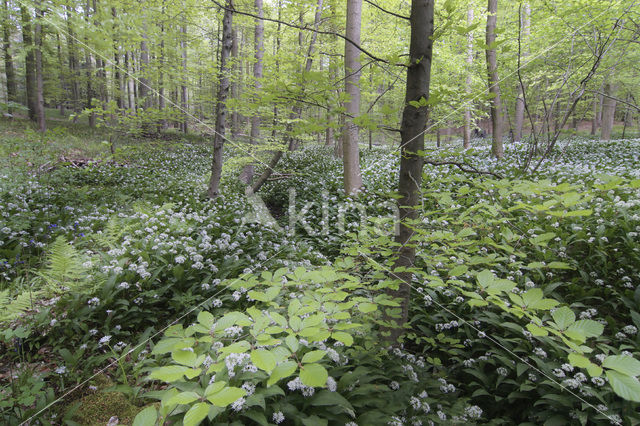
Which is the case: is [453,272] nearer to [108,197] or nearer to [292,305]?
[292,305]

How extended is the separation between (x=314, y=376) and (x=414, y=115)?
182 cm

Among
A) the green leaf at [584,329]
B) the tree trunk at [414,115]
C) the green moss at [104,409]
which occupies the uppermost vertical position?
the tree trunk at [414,115]

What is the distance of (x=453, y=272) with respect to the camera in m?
1.77

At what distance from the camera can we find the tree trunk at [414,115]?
204cm

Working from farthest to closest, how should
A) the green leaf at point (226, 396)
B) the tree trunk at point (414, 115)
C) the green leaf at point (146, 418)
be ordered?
the tree trunk at point (414, 115)
the green leaf at point (146, 418)
the green leaf at point (226, 396)

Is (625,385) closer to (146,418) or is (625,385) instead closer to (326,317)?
(326,317)

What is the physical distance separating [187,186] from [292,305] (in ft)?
26.1

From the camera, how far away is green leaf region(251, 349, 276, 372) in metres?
1.21

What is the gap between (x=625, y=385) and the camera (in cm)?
108

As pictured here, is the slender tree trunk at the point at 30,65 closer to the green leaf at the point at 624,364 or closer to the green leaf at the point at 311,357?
the green leaf at the point at 311,357

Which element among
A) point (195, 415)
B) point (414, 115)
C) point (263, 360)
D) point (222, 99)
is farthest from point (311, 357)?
point (222, 99)

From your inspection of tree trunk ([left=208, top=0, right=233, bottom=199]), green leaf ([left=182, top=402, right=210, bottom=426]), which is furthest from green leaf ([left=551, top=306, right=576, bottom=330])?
tree trunk ([left=208, top=0, right=233, bottom=199])

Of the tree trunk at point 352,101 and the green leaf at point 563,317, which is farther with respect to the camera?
the tree trunk at point 352,101

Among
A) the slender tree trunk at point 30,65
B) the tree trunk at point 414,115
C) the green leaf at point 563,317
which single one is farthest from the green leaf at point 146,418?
the slender tree trunk at point 30,65
